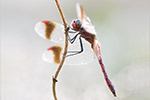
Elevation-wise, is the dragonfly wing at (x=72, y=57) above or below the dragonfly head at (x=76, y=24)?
below

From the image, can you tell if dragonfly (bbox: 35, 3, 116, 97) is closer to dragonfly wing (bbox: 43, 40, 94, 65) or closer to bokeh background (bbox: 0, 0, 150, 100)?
dragonfly wing (bbox: 43, 40, 94, 65)

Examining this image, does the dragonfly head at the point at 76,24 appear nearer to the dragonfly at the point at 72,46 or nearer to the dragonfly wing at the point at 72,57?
the dragonfly at the point at 72,46

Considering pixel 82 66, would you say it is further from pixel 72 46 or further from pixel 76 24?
pixel 76 24

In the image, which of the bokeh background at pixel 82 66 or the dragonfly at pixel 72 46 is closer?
the dragonfly at pixel 72 46

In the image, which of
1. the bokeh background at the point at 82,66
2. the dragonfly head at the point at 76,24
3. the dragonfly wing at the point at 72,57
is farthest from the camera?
the bokeh background at the point at 82,66

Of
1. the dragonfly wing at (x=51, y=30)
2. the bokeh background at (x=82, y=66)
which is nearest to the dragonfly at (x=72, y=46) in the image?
the dragonfly wing at (x=51, y=30)

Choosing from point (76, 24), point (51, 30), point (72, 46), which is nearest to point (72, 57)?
point (72, 46)

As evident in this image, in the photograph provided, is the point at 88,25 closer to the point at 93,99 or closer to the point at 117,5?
the point at 93,99
